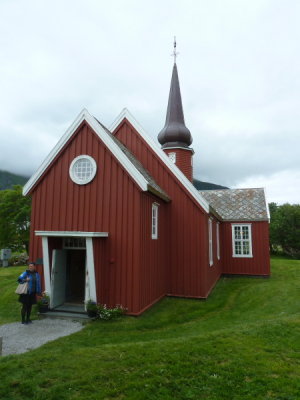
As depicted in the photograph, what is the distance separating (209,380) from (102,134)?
26.8 feet

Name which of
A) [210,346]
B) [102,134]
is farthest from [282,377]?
[102,134]

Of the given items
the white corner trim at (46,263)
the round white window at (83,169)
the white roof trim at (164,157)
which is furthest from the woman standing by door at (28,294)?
the white roof trim at (164,157)

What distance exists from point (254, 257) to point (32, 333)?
13980 millimetres

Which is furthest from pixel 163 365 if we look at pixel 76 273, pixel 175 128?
pixel 175 128

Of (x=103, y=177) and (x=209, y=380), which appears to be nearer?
(x=209, y=380)

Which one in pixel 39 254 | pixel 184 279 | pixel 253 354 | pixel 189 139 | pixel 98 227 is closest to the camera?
pixel 253 354

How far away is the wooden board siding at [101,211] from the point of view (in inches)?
386

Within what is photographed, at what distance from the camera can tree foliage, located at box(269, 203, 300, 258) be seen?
4338cm

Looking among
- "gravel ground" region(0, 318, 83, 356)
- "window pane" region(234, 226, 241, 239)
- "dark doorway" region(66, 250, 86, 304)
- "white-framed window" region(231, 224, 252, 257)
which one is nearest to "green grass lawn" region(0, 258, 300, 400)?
"gravel ground" region(0, 318, 83, 356)

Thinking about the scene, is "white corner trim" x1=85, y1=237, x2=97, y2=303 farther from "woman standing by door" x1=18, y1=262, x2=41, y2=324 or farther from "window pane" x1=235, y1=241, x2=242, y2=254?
"window pane" x1=235, y1=241, x2=242, y2=254

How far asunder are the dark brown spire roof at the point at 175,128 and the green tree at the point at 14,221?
629 inches

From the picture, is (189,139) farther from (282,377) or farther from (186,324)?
(282,377)

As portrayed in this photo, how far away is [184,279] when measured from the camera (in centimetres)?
1229

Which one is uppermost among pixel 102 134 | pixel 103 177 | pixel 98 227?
pixel 102 134
